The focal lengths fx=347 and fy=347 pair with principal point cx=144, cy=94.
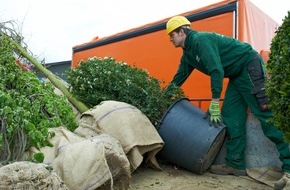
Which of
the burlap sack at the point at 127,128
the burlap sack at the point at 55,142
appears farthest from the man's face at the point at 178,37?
the burlap sack at the point at 55,142

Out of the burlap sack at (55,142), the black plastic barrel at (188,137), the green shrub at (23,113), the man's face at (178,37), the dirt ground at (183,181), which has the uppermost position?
the man's face at (178,37)

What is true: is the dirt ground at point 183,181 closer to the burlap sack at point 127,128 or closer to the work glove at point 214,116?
the burlap sack at point 127,128

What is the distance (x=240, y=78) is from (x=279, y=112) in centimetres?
145

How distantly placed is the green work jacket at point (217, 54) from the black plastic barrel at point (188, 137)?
1.10 feet

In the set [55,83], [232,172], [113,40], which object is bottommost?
[232,172]

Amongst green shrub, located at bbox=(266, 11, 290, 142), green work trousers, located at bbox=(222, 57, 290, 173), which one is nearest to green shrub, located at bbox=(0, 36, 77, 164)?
green work trousers, located at bbox=(222, 57, 290, 173)

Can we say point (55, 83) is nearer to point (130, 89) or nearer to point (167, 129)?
point (130, 89)

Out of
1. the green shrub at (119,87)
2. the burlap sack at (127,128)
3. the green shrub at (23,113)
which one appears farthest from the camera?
the green shrub at (119,87)

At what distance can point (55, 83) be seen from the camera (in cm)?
478

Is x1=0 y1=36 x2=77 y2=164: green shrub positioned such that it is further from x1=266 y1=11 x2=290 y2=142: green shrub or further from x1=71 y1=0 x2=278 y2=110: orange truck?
x1=71 y1=0 x2=278 y2=110: orange truck

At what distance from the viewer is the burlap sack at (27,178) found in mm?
1918

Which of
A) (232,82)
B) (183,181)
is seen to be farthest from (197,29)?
(183,181)

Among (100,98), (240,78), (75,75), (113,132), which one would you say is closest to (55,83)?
(75,75)

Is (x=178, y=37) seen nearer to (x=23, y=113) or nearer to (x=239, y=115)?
(x=239, y=115)
